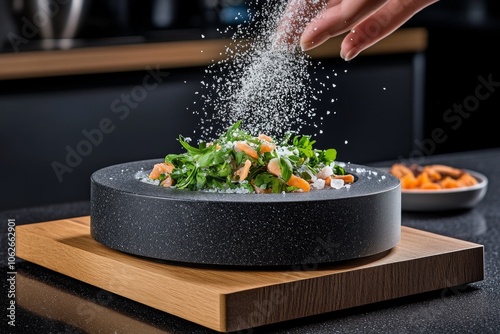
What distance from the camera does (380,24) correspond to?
5.37 feet

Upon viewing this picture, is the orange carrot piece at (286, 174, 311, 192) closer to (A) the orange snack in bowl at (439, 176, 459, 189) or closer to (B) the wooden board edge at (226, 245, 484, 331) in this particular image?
(B) the wooden board edge at (226, 245, 484, 331)

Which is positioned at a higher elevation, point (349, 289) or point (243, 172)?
point (243, 172)

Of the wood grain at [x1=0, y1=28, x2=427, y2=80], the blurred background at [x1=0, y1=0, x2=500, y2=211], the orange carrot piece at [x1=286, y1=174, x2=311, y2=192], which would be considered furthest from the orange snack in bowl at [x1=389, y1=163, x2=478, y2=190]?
the wood grain at [x1=0, y1=28, x2=427, y2=80]

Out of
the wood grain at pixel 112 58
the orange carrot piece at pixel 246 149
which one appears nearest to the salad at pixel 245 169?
the orange carrot piece at pixel 246 149

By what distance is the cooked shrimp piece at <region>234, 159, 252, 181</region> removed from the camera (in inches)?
57.1

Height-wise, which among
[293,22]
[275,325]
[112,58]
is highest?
[293,22]

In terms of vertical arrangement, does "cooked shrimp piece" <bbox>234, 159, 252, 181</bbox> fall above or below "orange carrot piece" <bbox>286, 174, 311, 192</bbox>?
above

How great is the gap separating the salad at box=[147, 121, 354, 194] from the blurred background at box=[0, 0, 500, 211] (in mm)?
1222

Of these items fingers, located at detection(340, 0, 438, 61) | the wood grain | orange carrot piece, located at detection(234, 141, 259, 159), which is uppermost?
fingers, located at detection(340, 0, 438, 61)

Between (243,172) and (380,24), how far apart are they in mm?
390

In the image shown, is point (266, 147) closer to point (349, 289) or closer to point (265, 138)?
point (265, 138)

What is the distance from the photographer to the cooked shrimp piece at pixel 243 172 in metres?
1.45

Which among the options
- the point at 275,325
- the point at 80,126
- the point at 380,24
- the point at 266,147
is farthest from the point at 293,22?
the point at 80,126

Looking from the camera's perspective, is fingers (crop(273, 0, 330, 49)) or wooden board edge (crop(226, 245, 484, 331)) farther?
fingers (crop(273, 0, 330, 49))
